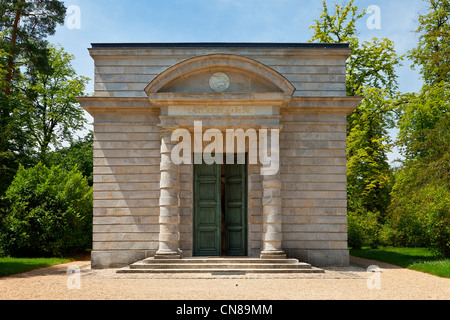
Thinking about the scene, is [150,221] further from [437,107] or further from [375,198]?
[437,107]

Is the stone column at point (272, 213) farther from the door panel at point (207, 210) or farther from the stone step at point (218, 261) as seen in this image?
the door panel at point (207, 210)

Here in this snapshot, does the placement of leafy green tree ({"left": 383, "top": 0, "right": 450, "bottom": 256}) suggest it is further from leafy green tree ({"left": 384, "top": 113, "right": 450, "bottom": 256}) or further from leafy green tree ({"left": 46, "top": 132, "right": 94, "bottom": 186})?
leafy green tree ({"left": 46, "top": 132, "right": 94, "bottom": 186})

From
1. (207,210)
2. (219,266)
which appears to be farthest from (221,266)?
(207,210)

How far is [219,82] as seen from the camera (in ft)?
43.5

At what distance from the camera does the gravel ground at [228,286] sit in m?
8.33

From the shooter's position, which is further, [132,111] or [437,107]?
[437,107]

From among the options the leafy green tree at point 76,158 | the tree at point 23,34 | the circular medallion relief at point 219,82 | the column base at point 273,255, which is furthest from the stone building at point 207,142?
the leafy green tree at point 76,158

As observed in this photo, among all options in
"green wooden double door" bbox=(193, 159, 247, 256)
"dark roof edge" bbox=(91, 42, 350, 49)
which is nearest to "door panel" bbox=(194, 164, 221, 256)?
"green wooden double door" bbox=(193, 159, 247, 256)

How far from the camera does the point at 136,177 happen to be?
13641mm

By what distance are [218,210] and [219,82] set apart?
4.09 metres

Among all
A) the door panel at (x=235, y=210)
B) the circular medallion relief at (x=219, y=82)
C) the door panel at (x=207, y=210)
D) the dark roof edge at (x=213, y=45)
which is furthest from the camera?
the dark roof edge at (x=213, y=45)

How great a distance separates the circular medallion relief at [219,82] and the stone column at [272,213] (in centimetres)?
234
